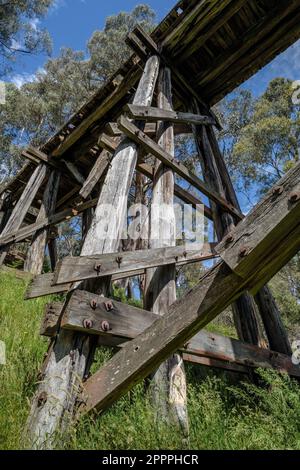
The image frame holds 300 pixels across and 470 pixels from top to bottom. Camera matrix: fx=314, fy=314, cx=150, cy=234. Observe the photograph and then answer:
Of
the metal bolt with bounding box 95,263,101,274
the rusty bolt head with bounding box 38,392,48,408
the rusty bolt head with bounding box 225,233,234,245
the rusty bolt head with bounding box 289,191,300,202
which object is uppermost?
the metal bolt with bounding box 95,263,101,274

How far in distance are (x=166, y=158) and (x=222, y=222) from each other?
1.22 m

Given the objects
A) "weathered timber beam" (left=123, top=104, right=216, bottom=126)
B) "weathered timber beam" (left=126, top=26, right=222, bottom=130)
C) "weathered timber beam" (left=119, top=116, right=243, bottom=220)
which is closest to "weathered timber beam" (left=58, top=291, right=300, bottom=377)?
"weathered timber beam" (left=119, top=116, right=243, bottom=220)

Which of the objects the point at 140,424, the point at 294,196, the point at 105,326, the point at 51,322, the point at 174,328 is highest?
the point at 51,322

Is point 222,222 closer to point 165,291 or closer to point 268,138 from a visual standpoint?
point 165,291

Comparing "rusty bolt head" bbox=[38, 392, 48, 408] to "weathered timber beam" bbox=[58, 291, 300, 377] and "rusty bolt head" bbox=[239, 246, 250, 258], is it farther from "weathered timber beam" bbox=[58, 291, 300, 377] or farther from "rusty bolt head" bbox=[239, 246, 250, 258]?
"rusty bolt head" bbox=[239, 246, 250, 258]

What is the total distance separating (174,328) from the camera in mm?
1767

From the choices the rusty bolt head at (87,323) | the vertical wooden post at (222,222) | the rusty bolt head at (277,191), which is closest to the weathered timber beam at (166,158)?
the vertical wooden post at (222,222)

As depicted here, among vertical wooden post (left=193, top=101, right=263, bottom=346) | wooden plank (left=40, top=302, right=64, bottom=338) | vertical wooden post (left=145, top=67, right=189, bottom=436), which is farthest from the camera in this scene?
vertical wooden post (left=193, top=101, right=263, bottom=346)

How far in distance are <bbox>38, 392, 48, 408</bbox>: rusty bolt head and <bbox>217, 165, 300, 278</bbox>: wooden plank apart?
1229 mm

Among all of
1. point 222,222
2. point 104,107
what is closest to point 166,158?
point 222,222

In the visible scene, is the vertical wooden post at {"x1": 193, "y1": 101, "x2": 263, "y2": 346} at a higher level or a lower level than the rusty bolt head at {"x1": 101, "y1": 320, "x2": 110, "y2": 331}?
lower

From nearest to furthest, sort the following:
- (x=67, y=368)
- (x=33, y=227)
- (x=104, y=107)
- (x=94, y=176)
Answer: (x=67, y=368), (x=94, y=176), (x=104, y=107), (x=33, y=227)

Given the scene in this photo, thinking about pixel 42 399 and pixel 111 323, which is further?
pixel 111 323

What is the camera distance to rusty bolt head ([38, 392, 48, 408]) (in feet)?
5.60
